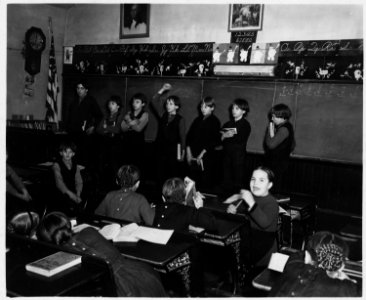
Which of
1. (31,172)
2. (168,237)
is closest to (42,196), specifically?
(31,172)

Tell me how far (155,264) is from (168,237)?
29cm

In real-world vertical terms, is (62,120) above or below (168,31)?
below

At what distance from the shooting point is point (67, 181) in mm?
3766

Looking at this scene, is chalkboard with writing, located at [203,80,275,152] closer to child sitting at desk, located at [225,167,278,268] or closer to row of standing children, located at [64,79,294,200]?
row of standing children, located at [64,79,294,200]

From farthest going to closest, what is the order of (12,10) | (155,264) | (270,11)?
(12,10) → (270,11) → (155,264)

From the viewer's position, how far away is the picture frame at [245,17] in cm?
527

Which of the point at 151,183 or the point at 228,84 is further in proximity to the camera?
the point at 151,183

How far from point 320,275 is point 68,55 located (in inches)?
247

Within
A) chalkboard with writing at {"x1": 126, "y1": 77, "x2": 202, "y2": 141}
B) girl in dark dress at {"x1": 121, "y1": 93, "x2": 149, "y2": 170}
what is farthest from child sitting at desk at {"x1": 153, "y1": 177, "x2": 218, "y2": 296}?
chalkboard with writing at {"x1": 126, "y1": 77, "x2": 202, "y2": 141}

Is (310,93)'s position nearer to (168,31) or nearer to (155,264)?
(168,31)

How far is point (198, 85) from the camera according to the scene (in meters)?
5.69

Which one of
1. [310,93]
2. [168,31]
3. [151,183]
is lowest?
[151,183]

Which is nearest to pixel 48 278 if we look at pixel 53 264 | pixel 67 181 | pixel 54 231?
pixel 53 264

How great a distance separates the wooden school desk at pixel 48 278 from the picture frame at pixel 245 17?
14.1 feet
